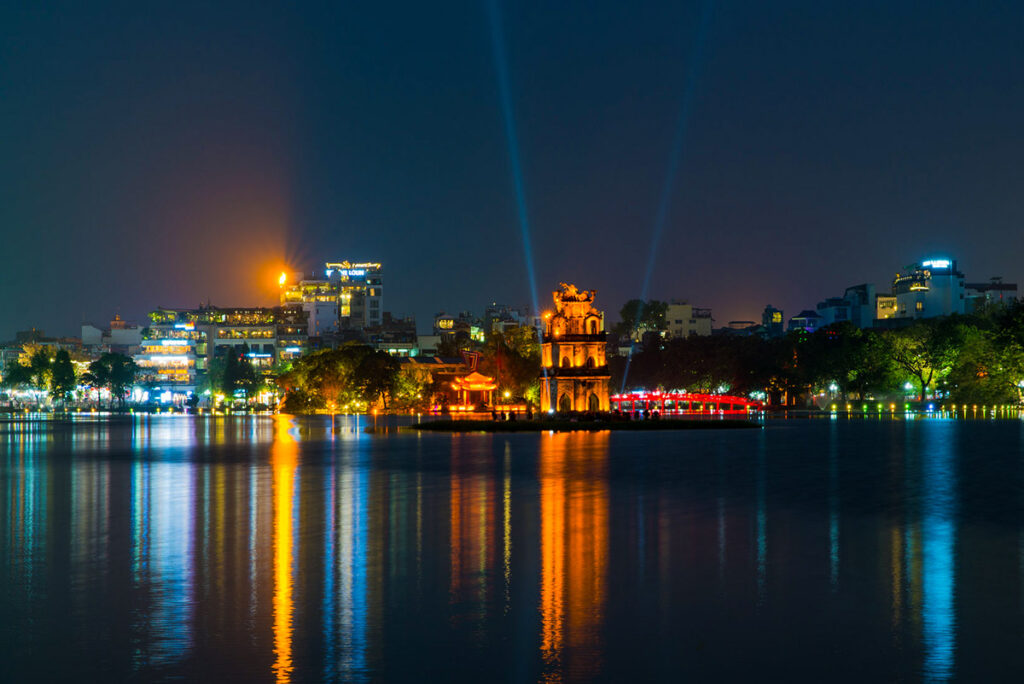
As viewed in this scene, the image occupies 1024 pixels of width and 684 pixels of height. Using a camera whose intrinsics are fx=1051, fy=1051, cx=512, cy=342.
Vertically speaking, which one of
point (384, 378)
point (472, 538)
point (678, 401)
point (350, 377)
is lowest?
point (678, 401)

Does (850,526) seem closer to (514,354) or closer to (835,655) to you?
(835,655)

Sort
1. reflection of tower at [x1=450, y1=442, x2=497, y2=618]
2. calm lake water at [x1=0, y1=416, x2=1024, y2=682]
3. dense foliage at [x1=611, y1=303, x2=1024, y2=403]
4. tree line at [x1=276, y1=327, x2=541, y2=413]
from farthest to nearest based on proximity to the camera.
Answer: tree line at [x1=276, y1=327, x2=541, y2=413] < dense foliage at [x1=611, y1=303, x2=1024, y2=403] < reflection of tower at [x1=450, y1=442, x2=497, y2=618] < calm lake water at [x1=0, y1=416, x2=1024, y2=682]

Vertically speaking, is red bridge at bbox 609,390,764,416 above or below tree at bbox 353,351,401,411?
below

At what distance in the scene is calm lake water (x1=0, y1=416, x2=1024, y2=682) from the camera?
12.8 meters

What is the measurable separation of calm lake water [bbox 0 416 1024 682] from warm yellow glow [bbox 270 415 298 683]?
0.06m

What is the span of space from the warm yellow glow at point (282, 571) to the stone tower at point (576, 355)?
53.6 m

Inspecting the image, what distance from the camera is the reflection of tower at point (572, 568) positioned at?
13180mm

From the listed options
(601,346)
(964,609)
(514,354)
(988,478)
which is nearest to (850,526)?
(964,609)

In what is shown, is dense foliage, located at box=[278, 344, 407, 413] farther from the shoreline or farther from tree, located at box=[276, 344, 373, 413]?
the shoreline

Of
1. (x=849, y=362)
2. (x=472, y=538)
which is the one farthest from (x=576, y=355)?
(x=472, y=538)

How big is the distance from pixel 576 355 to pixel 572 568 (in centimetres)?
7766

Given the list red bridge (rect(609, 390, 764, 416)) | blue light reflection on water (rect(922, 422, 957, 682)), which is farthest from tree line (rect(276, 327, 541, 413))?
blue light reflection on water (rect(922, 422, 957, 682))

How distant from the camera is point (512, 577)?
18109 millimetres

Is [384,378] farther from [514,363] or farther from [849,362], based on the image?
[849,362]
